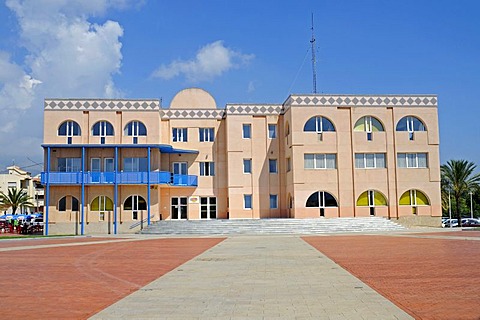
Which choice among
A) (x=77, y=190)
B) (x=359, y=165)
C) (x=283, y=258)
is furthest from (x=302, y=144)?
(x=283, y=258)

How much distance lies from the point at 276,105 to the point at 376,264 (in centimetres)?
2810

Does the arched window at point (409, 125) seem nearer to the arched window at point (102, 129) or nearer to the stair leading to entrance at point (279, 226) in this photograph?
the stair leading to entrance at point (279, 226)

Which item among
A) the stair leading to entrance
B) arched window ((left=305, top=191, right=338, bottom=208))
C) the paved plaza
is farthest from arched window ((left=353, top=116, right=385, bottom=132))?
the paved plaza

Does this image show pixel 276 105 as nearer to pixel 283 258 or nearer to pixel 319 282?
pixel 283 258

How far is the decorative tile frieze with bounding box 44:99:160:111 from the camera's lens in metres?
39.7

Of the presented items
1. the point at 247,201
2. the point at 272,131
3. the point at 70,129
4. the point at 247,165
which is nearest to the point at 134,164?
the point at 70,129

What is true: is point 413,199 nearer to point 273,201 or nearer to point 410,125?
point 410,125

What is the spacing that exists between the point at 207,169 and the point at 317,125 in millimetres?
10042

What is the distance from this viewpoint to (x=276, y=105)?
42.1 m

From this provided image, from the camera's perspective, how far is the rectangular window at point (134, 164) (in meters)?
39.6

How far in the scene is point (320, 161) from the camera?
39.2 metres

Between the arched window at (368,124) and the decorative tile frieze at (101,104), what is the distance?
1605 centimetres

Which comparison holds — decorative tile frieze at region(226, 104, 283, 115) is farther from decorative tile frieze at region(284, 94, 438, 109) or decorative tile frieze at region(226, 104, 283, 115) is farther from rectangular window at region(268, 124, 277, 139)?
decorative tile frieze at region(284, 94, 438, 109)

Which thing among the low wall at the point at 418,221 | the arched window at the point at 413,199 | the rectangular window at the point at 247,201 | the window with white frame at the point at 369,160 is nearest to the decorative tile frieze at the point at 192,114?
the rectangular window at the point at 247,201
